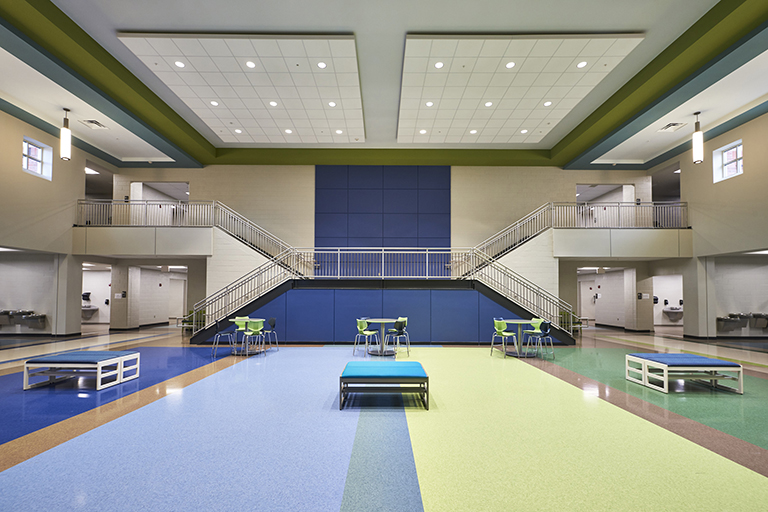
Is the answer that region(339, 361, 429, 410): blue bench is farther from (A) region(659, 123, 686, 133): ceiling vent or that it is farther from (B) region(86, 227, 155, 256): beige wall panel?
(A) region(659, 123, 686, 133): ceiling vent

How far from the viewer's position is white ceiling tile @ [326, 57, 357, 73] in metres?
9.30

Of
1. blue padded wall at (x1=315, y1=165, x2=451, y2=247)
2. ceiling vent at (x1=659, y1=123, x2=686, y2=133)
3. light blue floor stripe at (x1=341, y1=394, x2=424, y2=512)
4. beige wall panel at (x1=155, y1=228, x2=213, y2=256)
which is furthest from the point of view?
blue padded wall at (x1=315, y1=165, x2=451, y2=247)

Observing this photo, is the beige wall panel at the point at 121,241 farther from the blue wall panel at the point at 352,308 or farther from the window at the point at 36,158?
the blue wall panel at the point at 352,308

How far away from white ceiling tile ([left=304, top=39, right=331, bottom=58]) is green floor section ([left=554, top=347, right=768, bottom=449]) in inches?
343

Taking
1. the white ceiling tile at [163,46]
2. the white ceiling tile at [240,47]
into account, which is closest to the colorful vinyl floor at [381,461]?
the white ceiling tile at [240,47]

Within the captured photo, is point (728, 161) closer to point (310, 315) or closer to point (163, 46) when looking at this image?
point (310, 315)

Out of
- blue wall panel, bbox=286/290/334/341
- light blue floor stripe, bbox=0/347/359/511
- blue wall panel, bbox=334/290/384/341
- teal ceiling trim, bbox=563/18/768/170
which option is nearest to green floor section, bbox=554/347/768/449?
light blue floor stripe, bbox=0/347/359/511

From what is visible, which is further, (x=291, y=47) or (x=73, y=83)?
(x=73, y=83)

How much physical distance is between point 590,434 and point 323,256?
1273cm

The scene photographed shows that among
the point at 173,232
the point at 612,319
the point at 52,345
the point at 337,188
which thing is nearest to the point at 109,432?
the point at 52,345

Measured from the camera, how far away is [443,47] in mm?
8766

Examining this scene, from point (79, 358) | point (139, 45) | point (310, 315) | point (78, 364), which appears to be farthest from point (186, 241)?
point (78, 364)

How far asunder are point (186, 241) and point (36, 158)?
16.0 ft

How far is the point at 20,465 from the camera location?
135 inches
